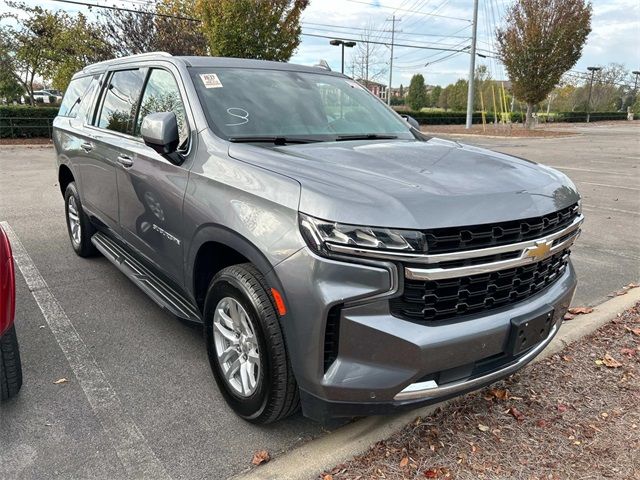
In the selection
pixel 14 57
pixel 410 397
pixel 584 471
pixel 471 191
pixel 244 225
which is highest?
pixel 14 57

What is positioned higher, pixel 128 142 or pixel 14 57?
pixel 14 57

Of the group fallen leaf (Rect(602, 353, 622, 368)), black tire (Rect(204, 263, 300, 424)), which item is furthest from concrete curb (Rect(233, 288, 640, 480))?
fallen leaf (Rect(602, 353, 622, 368))

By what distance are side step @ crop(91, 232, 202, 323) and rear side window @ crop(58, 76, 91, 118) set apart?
1580 millimetres

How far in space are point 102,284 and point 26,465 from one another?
2436mm

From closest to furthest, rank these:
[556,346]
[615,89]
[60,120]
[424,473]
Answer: [424,473] → [556,346] → [60,120] → [615,89]

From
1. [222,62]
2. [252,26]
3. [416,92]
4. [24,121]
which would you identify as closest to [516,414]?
[222,62]

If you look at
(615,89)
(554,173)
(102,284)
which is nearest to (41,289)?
(102,284)

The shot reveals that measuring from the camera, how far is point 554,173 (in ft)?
9.36

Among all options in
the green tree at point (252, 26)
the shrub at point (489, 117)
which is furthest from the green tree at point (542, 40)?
the green tree at point (252, 26)

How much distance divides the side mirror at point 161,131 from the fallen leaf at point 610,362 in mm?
3085

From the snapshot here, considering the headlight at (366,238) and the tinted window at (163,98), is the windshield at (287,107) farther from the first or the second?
the headlight at (366,238)

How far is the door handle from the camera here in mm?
3603

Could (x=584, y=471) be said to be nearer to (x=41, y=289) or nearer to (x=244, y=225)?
(x=244, y=225)

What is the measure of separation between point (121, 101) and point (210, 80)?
126 cm
